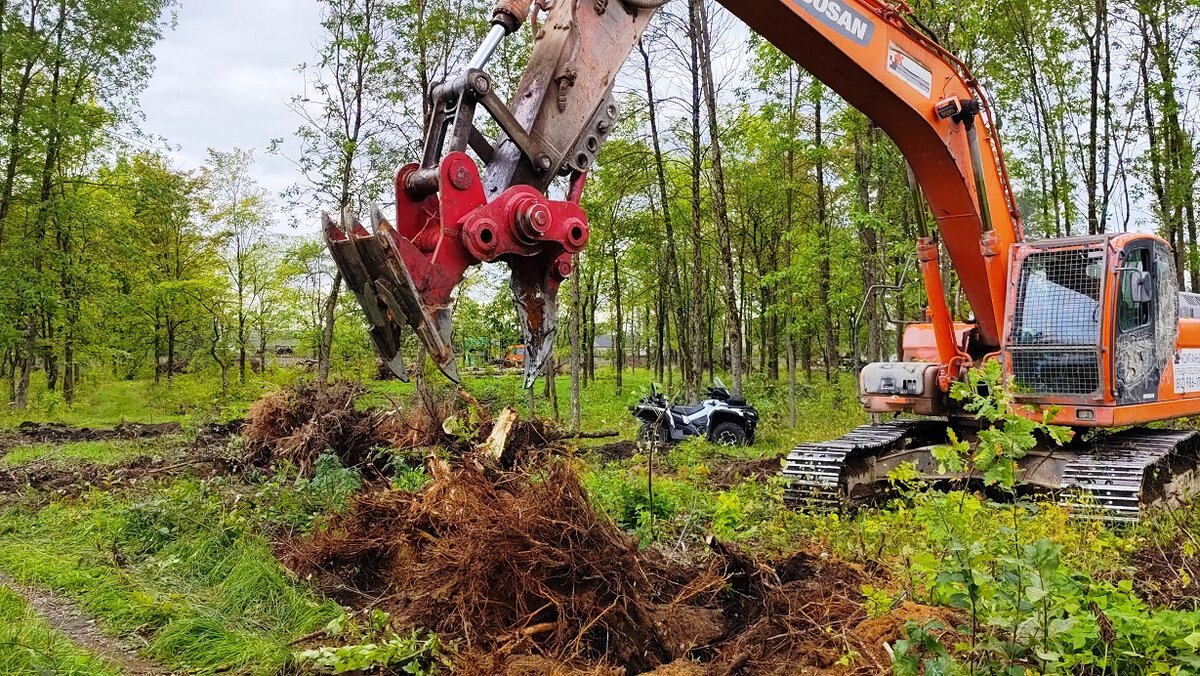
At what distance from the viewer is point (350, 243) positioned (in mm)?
3395

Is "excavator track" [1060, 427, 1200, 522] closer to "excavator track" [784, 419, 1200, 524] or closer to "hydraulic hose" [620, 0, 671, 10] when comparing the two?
"excavator track" [784, 419, 1200, 524]

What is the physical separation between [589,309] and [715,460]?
19.2 meters

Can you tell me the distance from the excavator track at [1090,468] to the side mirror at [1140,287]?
128 cm

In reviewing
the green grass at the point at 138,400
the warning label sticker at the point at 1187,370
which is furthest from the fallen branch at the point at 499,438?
the green grass at the point at 138,400

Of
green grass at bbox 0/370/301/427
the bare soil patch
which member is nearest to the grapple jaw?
the bare soil patch

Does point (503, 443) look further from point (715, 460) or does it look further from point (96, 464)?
point (96, 464)

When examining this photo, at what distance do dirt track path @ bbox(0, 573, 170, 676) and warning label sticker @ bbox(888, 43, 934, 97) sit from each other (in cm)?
620

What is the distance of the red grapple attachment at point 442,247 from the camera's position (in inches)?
134

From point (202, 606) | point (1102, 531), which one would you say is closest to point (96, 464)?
point (202, 606)

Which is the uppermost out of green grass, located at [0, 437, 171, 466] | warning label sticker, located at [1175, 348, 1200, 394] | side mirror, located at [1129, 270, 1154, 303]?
side mirror, located at [1129, 270, 1154, 303]

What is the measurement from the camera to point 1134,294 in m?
6.21

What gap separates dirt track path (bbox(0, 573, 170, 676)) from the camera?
376 cm

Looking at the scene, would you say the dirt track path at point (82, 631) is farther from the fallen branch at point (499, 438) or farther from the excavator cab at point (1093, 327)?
the excavator cab at point (1093, 327)

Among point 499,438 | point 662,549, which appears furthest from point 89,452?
point 662,549
